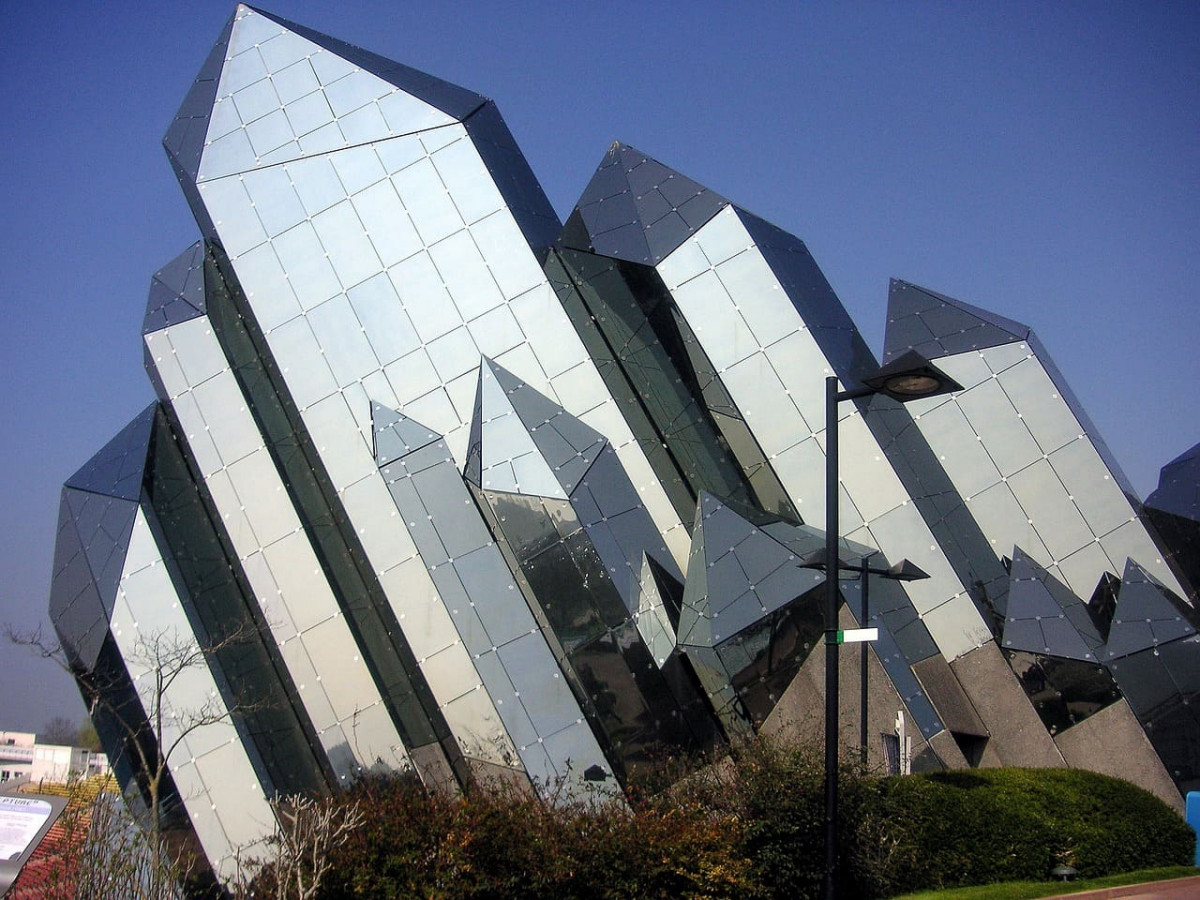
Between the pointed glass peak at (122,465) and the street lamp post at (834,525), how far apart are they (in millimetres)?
18542

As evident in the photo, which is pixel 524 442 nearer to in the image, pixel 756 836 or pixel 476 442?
pixel 476 442

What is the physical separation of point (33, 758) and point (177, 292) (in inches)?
2852

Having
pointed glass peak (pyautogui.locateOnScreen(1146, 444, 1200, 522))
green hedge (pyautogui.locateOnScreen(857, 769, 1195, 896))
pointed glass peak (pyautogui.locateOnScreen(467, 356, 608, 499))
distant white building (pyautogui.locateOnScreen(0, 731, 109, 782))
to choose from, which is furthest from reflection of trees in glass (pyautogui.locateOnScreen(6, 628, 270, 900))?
distant white building (pyautogui.locateOnScreen(0, 731, 109, 782))

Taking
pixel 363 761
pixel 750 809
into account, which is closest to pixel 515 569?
pixel 363 761

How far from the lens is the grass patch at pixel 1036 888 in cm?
1327

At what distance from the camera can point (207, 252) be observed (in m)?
26.0

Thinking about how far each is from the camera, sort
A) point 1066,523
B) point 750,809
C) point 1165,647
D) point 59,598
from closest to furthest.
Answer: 1. point 750,809
2. point 1165,647
3. point 1066,523
4. point 59,598

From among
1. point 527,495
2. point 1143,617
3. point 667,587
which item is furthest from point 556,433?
A: point 1143,617

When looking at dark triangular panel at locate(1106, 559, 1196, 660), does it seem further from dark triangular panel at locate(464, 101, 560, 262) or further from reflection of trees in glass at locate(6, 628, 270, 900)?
reflection of trees in glass at locate(6, 628, 270, 900)

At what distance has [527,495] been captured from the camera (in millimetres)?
20828

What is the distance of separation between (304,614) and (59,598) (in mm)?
6615

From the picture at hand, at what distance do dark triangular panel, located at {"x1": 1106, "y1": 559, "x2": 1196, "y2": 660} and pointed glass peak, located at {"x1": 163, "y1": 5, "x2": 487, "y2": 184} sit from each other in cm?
1627

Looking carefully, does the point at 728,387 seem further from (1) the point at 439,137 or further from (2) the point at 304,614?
(2) the point at 304,614

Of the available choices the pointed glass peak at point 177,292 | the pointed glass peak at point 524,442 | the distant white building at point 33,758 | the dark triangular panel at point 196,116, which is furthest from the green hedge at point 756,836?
the distant white building at point 33,758
